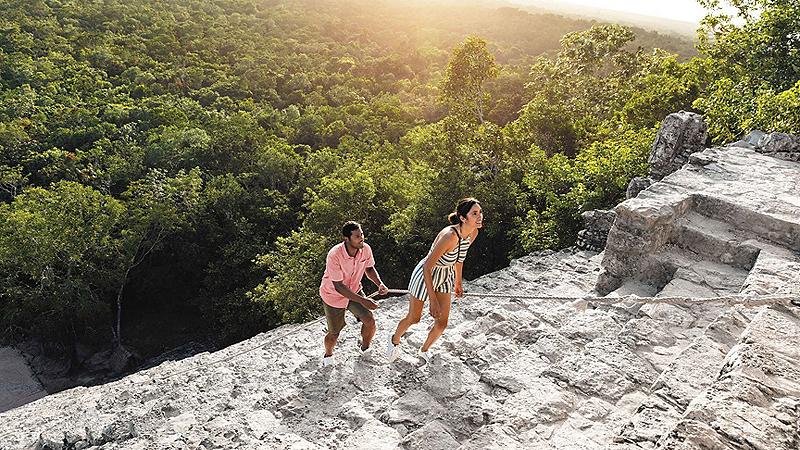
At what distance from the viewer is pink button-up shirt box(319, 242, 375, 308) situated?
471 cm

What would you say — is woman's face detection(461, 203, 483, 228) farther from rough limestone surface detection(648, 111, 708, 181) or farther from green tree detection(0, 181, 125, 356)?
green tree detection(0, 181, 125, 356)

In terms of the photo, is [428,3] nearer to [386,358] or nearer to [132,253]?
[132,253]

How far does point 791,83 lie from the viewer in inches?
494

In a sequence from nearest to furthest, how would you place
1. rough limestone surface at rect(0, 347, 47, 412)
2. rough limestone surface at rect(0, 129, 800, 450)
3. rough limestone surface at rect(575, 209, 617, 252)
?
rough limestone surface at rect(0, 129, 800, 450) < rough limestone surface at rect(575, 209, 617, 252) < rough limestone surface at rect(0, 347, 47, 412)

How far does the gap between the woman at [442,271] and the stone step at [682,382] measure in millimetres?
1790

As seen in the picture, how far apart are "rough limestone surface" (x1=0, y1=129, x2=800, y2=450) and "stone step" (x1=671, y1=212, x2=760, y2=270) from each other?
17 mm

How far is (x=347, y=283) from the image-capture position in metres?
4.86

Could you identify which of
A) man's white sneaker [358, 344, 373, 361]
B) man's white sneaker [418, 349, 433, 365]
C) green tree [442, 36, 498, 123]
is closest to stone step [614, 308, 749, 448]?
man's white sneaker [418, 349, 433, 365]

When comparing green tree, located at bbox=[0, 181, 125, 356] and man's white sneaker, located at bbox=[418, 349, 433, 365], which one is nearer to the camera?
man's white sneaker, located at bbox=[418, 349, 433, 365]

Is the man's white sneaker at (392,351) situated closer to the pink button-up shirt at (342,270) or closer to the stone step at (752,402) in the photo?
the pink button-up shirt at (342,270)

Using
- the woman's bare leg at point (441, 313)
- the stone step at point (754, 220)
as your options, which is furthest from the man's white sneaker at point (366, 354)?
the stone step at point (754, 220)

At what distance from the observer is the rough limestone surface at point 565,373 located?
3.45 meters

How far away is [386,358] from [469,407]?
123 cm

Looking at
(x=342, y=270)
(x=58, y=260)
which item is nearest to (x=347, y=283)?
(x=342, y=270)
